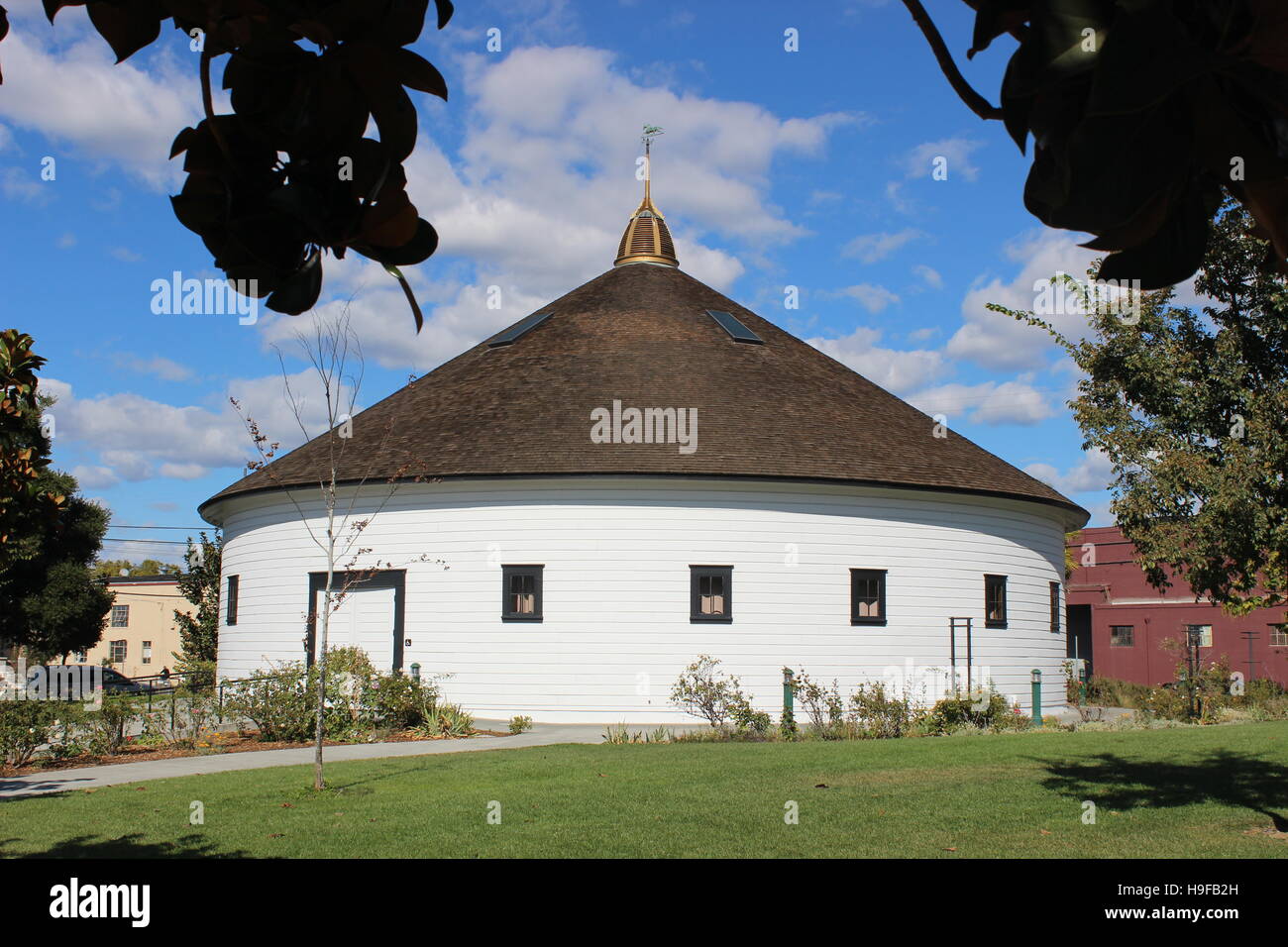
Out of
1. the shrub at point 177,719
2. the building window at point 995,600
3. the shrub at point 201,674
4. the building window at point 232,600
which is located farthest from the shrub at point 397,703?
the building window at point 995,600

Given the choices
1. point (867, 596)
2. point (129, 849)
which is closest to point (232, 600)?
point (867, 596)

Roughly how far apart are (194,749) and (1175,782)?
1461cm

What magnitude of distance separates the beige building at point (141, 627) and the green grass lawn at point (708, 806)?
61.7 m

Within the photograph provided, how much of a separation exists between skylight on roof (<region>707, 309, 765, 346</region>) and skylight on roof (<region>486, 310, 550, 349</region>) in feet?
15.6

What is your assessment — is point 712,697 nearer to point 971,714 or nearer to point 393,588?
point 971,714

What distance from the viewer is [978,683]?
2381 centimetres

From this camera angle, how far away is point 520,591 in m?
22.0

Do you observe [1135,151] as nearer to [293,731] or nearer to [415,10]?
[415,10]

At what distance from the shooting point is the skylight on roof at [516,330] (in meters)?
29.6

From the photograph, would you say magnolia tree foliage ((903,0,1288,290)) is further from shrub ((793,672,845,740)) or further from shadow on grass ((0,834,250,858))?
shrub ((793,672,845,740))

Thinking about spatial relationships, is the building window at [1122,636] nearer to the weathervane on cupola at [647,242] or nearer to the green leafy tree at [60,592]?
the weathervane on cupola at [647,242]
